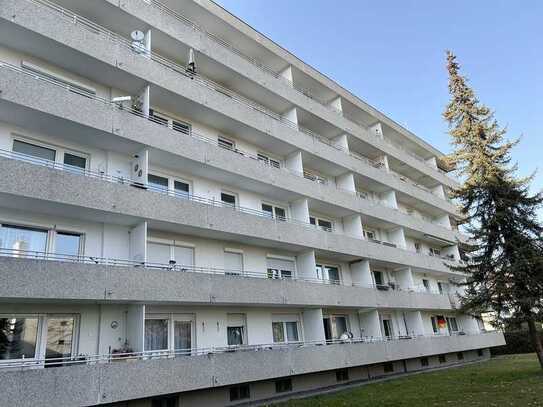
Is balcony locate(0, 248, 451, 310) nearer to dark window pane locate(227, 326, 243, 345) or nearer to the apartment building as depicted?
the apartment building

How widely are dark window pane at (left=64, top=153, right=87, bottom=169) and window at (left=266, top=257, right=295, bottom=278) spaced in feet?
27.6

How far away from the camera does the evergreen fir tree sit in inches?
665

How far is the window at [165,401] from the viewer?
11731 mm

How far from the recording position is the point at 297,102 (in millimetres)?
21750

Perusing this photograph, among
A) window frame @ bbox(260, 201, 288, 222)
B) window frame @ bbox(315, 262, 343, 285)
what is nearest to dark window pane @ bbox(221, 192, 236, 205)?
window frame @ bbox(260, 201, 288, 222)

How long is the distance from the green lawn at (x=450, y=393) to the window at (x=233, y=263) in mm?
5148

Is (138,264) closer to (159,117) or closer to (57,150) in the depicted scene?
(57,150)

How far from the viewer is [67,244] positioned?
39.1ft

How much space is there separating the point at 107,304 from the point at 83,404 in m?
2.93

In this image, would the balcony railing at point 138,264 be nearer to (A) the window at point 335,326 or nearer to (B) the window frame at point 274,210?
(A) the window at point 335,326

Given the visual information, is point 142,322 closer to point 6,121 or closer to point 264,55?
point 6,121

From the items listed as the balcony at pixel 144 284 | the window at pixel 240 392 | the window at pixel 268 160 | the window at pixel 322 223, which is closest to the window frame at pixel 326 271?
the balcony at pixel 144 284

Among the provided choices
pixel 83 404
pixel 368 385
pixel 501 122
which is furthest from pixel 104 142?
pixel 501 122

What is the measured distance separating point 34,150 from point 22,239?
2811 millimetres
